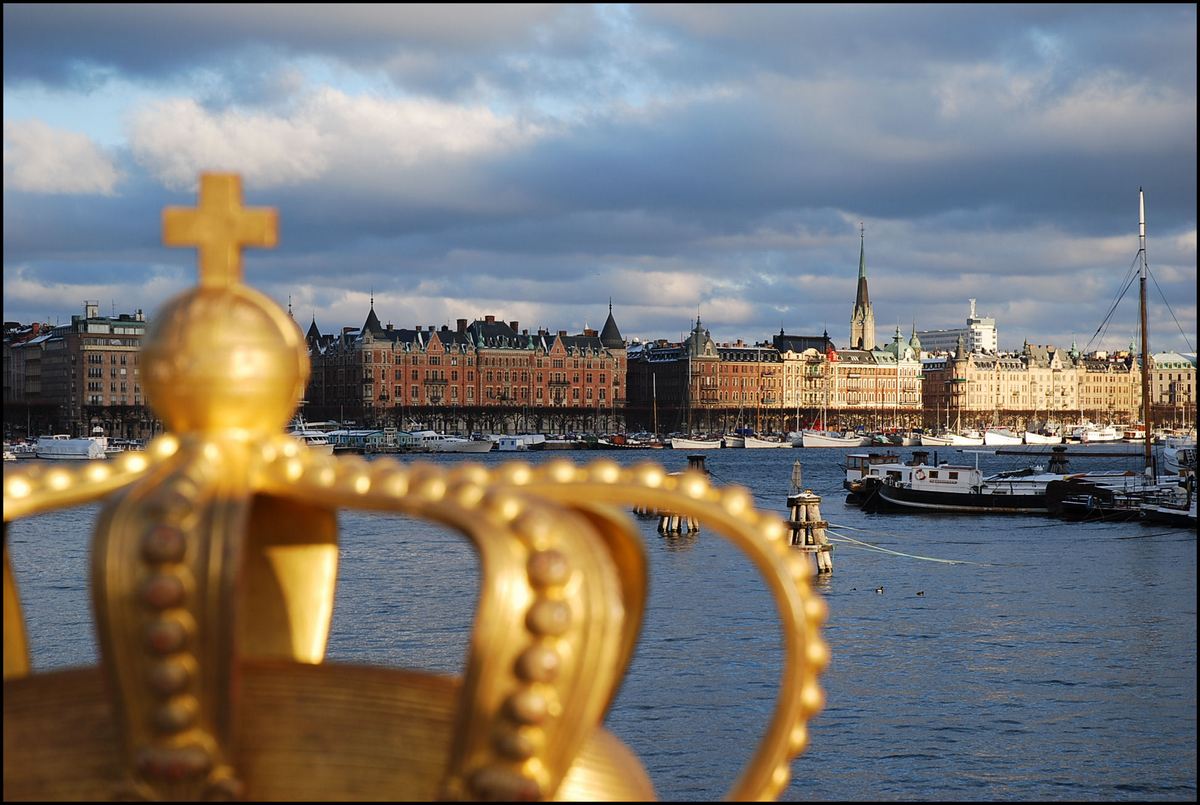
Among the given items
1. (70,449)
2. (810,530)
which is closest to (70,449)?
(70,449)

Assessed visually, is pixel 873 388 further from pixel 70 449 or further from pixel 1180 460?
pixel 1180 460

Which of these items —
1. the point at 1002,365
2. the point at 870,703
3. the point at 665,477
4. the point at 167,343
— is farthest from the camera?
the point at 1002,365

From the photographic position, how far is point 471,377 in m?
143

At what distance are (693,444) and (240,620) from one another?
13403 centimetres

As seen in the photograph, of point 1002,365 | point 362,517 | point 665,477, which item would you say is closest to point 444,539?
point 362,517

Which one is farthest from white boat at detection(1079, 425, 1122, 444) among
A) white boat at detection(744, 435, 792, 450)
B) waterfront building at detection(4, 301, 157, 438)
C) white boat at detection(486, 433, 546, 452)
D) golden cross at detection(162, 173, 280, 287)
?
golden cross at detection(162, 173, 280, 287)

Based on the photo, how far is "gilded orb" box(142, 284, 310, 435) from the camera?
298 cm

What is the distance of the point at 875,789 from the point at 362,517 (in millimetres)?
42522

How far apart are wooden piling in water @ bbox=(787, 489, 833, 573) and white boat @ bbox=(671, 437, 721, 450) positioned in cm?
9840

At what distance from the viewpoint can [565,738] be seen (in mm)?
2900

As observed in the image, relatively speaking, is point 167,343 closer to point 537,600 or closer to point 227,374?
point 227,374

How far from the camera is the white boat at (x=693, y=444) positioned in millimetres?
135625

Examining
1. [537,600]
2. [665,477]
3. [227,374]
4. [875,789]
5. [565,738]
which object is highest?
[227,374]

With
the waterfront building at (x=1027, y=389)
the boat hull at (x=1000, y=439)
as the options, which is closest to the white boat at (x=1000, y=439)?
the boat hull at (x=1000, y=439)
